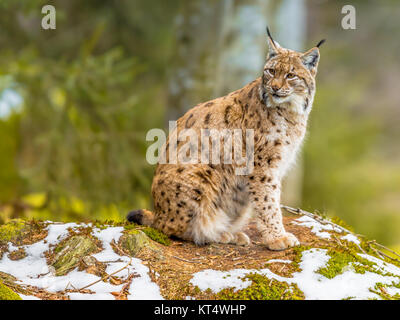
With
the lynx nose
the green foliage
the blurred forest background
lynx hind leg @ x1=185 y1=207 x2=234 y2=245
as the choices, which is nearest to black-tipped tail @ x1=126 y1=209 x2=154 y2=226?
lynx hind leg @ x1=185 y1=207 x2=234 y2=245

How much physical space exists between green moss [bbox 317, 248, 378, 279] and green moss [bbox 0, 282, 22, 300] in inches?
84.4

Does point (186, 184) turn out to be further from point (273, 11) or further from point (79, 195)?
point (273, 11)

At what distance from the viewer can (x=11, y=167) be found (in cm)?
917

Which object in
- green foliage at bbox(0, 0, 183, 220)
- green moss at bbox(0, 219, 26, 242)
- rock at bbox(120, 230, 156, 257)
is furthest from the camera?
green foliage at bbox(0, 0, 183, 220)

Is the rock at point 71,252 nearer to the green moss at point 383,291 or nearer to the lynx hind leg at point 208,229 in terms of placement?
the lynx hind leg at point 208,229

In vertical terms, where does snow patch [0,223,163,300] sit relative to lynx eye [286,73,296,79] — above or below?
below

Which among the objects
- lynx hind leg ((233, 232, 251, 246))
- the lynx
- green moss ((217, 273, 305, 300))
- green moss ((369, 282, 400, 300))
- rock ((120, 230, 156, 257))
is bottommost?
green moss ((369, 282, 400, 300))

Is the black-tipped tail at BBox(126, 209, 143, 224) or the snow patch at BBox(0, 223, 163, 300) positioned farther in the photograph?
the black-tipped tail at BBox(126, 209, 143, 224)

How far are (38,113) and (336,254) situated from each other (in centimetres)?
628

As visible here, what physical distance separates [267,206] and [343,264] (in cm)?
93

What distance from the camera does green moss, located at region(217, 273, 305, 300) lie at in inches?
134

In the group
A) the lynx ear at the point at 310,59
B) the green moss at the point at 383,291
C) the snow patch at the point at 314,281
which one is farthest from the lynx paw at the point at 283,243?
the lynx ear at the point at 310,59

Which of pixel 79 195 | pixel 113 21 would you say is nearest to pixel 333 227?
pixel 79 195

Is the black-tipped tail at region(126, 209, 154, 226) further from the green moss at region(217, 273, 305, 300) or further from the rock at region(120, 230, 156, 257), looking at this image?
the green moss at region(217, 273, 305, 300)
